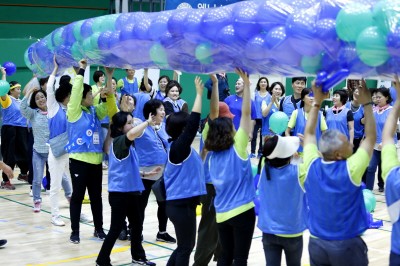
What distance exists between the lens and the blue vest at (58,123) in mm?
6031

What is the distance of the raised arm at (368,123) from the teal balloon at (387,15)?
393mm

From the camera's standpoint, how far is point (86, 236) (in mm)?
6078

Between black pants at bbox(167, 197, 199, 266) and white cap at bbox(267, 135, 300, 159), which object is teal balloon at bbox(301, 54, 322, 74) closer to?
white cap at bbox(267, 135, 300, 159)

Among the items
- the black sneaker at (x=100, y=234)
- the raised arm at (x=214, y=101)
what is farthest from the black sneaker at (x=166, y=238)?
the raised arm at (x=214, y=101)

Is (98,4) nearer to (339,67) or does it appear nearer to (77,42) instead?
(77,42)

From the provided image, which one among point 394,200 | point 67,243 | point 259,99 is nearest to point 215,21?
point 394,200

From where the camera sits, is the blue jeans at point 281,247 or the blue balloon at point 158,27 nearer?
the blue jeans at point 281,247

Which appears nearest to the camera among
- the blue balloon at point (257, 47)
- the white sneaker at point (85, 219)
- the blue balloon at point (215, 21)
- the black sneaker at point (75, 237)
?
the blue balloon at point (257, 47)

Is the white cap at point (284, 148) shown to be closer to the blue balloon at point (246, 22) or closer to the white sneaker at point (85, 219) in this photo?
the blue balloon at point (246, 22)

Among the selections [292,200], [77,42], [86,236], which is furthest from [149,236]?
[292,200]

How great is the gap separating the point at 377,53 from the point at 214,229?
2.05 metres

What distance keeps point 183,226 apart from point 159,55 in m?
1.32

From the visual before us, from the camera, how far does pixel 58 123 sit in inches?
238

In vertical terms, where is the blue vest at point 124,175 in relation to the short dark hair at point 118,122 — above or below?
below
